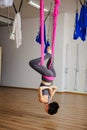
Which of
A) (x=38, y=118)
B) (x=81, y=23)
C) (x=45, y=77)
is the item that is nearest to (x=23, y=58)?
(x=81, y=23)

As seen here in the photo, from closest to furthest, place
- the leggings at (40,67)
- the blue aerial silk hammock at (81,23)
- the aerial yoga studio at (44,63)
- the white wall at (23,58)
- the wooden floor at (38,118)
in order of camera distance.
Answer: the leggings at (40,67)
the wooden floor at (38,118)
the aerial yoga studio at (44,63)
the blue aerial silk hammock at (81,23)
the white wall at (23,58)

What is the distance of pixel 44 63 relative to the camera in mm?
4684

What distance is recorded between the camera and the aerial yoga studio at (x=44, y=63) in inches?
172

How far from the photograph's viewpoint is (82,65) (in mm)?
8148

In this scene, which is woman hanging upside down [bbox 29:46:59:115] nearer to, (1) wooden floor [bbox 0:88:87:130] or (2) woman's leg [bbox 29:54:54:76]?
(2) woman's leg [bbox 29:54:54:76]

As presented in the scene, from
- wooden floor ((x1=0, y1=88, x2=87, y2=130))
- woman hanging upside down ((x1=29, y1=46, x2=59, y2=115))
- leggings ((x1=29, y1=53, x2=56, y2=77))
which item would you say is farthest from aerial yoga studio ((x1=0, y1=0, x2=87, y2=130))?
leggings ((x1=29, y1=53, x2=56, y2=77))

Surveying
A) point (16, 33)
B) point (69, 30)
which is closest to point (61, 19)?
point (69, 30)

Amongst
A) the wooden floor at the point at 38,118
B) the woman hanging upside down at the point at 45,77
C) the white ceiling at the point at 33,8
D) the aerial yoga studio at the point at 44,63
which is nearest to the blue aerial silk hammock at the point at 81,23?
the aerial yoga studio at the point at 44,63

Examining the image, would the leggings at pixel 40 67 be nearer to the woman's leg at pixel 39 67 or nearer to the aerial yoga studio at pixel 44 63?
the woman's leg at pixel 39 67

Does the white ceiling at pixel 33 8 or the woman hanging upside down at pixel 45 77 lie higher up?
the white ceiling at pixel 33 8

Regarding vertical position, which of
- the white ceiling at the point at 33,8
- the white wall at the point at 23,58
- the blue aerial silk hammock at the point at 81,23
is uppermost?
the white ceiling at the point at 33,8

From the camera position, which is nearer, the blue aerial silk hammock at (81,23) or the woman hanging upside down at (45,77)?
the woman hanging upside down at (45,77)

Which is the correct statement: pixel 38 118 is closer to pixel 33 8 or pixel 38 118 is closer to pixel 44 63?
pixel 44 63

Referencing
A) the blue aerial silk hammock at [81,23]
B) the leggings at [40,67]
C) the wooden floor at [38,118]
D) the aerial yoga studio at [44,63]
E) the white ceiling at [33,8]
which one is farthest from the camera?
the white ceiling at [33,8]
